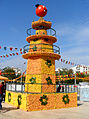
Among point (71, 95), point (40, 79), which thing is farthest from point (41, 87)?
point (71, 95)

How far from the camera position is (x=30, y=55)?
1349 centimetres

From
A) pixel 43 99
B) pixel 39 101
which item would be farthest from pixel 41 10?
pixel 39 101

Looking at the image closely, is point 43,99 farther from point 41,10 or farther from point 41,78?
point 41,10

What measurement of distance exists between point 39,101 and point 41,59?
3.77m

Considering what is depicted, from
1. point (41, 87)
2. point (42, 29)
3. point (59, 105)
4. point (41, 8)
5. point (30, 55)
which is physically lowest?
point (59, 105)

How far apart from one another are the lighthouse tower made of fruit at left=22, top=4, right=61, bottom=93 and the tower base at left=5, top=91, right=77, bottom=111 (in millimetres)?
941

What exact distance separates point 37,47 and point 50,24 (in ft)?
10.3

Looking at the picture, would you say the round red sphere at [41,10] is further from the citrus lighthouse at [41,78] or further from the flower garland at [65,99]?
the flower garland at [65,99]

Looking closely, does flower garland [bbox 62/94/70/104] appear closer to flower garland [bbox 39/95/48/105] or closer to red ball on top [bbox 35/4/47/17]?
flower garland [bbox 39/95/48/105]

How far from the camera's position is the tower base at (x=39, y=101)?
1103cm

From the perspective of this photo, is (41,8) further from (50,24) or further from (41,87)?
(41,87)

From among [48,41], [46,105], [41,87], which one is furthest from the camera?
[48,41]

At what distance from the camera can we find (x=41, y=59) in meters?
13.2

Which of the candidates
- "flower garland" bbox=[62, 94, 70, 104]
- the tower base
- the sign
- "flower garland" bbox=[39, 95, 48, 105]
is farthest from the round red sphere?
the sign
